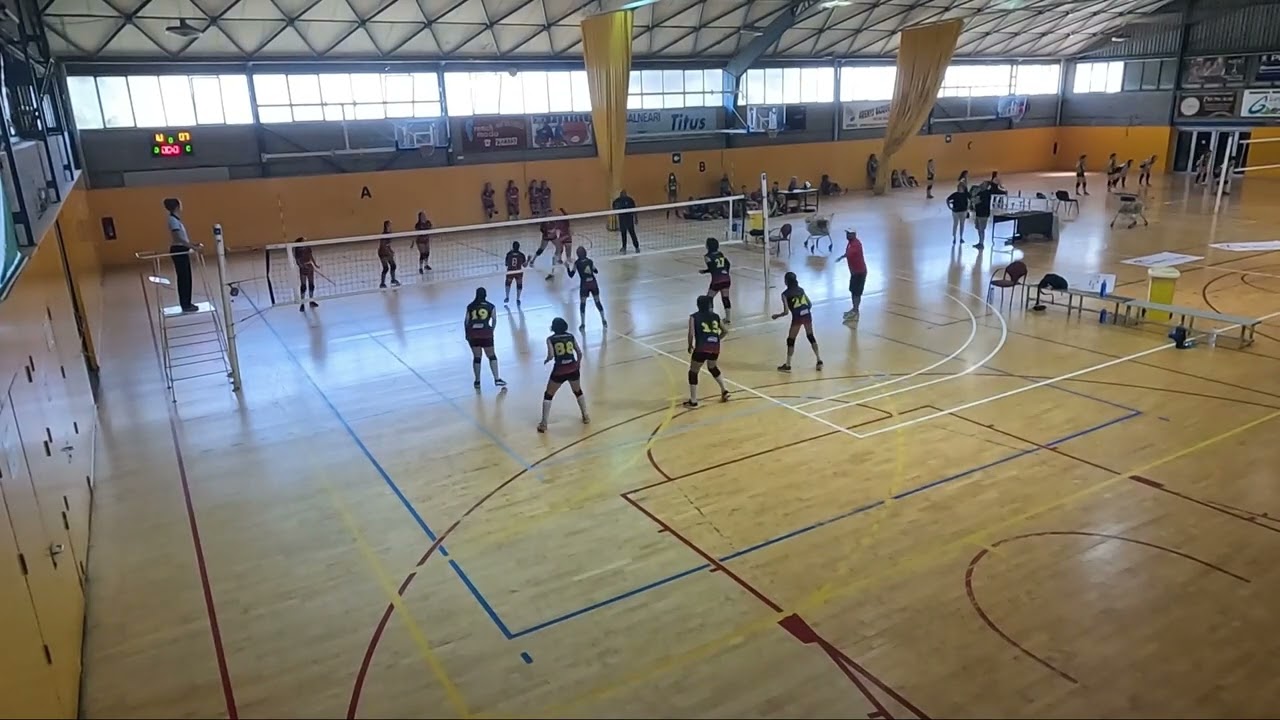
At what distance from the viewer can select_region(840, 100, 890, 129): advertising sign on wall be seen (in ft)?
128

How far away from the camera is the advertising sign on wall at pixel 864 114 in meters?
39.0

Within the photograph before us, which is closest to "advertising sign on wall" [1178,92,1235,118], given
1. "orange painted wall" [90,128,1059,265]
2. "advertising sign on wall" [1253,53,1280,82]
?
"advertising sign on wall" [1253,53,1280,82]

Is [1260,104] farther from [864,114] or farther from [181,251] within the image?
[181,251]

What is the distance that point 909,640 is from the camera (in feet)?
21.1

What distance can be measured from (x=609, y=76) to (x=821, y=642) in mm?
22077

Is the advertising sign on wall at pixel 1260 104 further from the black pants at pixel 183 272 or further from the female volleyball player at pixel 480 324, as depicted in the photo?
the black pants at pixel 183 272

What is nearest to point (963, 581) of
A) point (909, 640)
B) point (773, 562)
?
point (909, 640)

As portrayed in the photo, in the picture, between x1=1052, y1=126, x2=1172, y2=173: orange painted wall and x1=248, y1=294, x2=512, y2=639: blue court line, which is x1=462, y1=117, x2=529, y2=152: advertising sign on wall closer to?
x1=248, y1=294, x2=512, y2=639: blue court line

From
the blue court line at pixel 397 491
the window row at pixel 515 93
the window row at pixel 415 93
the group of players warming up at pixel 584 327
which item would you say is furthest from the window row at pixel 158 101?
the blue court line at pixel 397 491

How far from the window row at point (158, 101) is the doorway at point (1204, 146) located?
42137 millimetres

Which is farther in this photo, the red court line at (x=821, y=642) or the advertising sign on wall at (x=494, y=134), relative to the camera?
the advertising sign on wall at (x=494, y=134)

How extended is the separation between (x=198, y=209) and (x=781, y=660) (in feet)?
85.7

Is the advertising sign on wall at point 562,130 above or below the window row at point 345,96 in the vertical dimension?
below

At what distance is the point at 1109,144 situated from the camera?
4409 cm
